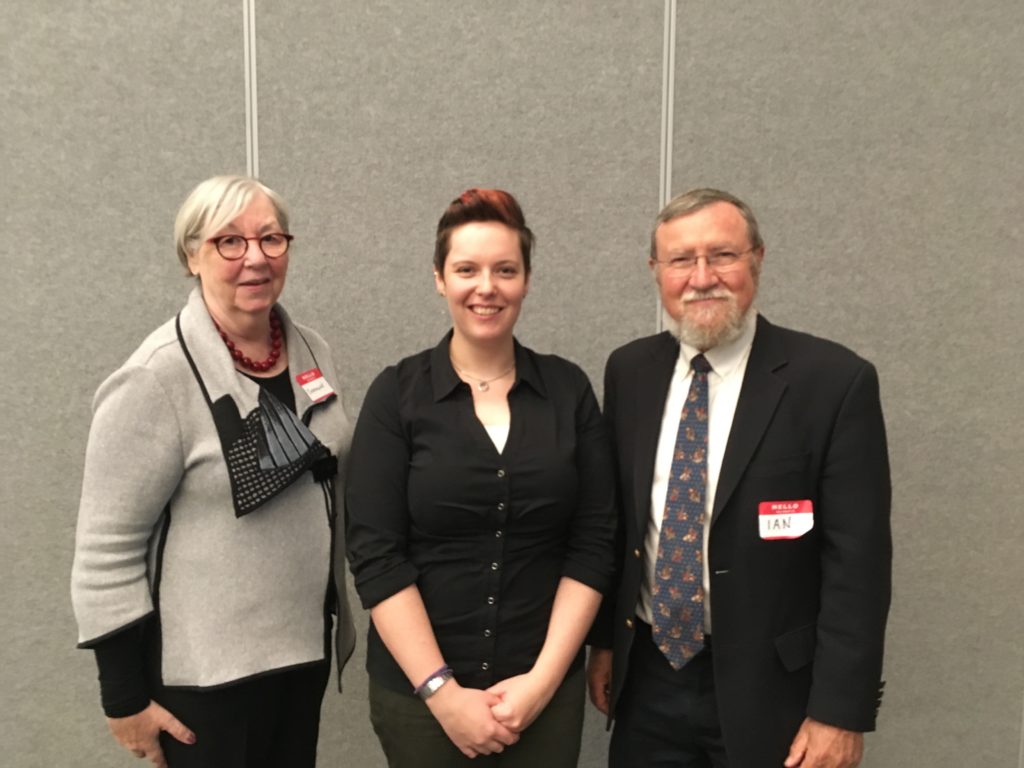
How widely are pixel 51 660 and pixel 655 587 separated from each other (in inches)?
75.5

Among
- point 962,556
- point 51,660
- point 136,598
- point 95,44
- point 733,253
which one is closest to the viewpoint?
point 136,598

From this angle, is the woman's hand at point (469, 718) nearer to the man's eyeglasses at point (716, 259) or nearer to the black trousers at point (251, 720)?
the black trousers at point (251, 720)

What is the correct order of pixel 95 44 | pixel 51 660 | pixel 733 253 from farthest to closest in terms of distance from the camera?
pixel 51 660 < pixel 95 44 < pixel 733 253

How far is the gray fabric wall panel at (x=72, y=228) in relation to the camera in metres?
2.20

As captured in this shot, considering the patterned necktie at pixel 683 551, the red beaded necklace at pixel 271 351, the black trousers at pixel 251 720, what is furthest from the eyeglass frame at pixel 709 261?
the black trousers at pixel 251 720

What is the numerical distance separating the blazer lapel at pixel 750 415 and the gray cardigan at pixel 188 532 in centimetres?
81

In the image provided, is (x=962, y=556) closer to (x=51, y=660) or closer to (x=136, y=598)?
(x=136, y=598)

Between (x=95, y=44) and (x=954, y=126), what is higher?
(x=95, y=44)

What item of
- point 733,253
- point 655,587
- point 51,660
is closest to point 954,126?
point 733,253

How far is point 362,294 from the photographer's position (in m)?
2.33

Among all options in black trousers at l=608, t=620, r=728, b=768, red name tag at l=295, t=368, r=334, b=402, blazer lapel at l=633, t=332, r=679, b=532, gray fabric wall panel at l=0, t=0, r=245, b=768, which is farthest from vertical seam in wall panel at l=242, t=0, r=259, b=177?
black trousers at l=608, t=620, r=728, b=768

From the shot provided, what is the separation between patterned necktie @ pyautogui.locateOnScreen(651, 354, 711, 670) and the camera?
1492 mm

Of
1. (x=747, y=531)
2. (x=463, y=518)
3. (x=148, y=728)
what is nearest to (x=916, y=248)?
(x=747, y=531)

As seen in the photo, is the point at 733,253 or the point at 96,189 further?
the point at 96,189
